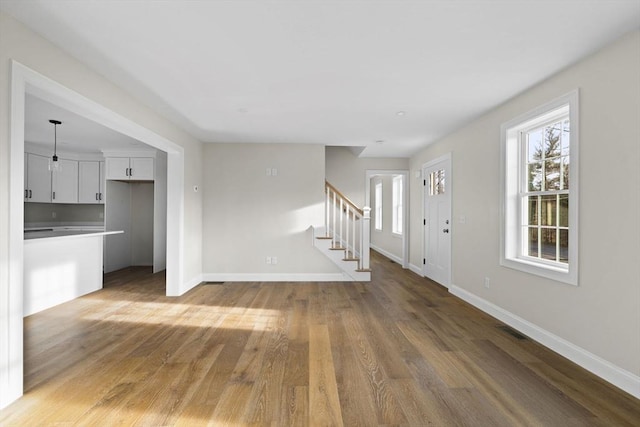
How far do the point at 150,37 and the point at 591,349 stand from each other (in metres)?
4.10

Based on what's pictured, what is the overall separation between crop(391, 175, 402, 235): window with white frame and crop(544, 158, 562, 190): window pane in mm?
5074

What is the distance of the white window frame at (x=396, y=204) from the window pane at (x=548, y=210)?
4971 mm

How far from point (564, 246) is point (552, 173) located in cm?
72

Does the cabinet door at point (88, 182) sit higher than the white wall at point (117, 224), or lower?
higher

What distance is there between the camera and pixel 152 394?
2.11 meters

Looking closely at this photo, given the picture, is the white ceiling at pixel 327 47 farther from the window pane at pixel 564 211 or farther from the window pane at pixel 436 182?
the window pane at pixel 436 182

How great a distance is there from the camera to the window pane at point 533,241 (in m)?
3.28

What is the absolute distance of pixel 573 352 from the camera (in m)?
2.60

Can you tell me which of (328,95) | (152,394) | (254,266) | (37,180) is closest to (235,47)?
(328,95)

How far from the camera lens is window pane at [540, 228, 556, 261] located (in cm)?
303

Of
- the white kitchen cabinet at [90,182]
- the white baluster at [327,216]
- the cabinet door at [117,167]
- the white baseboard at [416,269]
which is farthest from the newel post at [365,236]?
the white kitchen cabinet at [90,182]

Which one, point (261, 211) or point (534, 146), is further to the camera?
point (261, 211)

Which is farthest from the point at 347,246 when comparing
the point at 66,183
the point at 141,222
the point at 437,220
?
the point at 66,183

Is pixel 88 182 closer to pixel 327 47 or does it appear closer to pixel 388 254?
pixel 327 47
